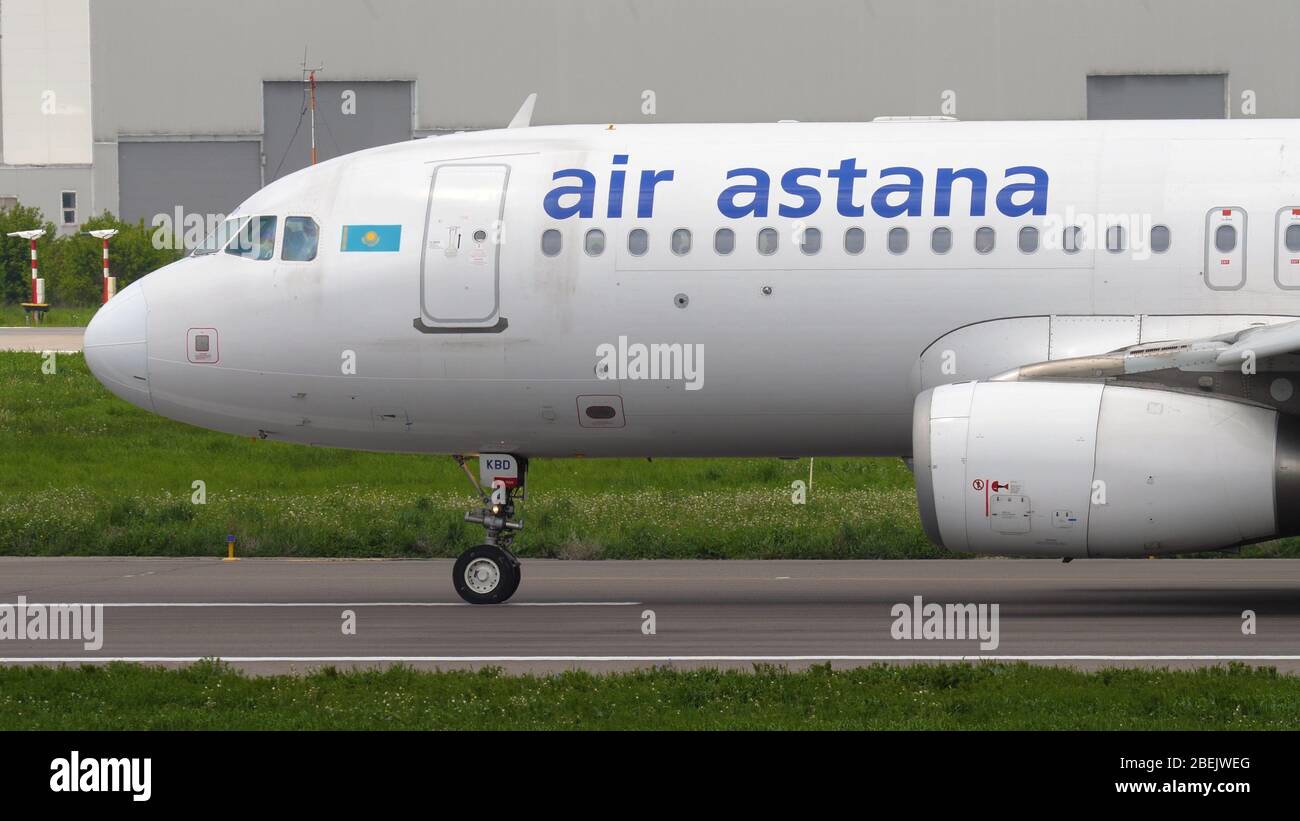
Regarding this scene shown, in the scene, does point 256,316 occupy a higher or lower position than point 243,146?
lower

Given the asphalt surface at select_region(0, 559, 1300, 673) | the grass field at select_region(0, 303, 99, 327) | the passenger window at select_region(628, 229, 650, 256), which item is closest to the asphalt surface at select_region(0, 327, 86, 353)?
the grass field at select_region(0, 303, 99, 327)

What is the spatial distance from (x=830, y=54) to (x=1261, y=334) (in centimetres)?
4014

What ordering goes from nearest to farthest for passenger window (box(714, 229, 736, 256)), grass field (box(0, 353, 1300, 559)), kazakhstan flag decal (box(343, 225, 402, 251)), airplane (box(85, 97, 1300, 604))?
airplane (box(85, 97, 1300, 604)) → passenger window (box(714, 229, 736, 256)) → kazakhstan flag decal (box(343, 225, 402, 251)) → grass field (box(0, 353, 1300, 559))

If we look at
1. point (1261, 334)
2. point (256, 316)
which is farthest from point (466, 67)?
point (1261, 334)

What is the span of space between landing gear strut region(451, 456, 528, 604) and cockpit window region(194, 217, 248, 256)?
11.2 feet

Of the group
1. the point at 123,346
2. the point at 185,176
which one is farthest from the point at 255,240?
the point at 185,176

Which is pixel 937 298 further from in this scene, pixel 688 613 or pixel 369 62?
pixel 369 62

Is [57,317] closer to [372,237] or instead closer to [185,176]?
[185,176]

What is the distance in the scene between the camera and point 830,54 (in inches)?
2185

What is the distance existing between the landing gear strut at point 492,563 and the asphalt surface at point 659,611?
22cm

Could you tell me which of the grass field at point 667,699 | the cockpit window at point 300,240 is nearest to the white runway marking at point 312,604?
the cockpit window at point 300,240

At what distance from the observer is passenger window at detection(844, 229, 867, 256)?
1788cm

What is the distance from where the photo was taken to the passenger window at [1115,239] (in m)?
17.6

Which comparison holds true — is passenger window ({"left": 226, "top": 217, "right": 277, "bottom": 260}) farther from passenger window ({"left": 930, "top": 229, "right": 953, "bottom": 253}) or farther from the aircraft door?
passenger window ({"left": 930, "top": 229, "right": 953, "bottom": 253})
